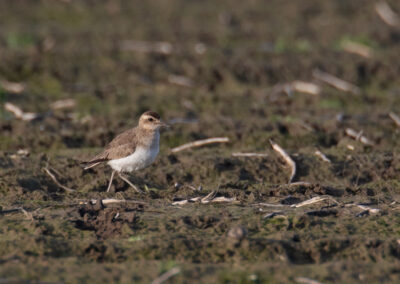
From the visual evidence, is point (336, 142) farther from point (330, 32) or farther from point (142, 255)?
point (330, 32)

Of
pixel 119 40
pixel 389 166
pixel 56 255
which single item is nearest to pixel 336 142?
pixel 389 166

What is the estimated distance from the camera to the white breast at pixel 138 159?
32.7 feet

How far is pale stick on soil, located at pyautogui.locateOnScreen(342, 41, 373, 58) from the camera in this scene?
18328 millimetres

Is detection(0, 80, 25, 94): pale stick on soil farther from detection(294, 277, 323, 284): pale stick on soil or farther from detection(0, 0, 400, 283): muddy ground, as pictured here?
detection(294, 277, 323, 284): pale stick on soil

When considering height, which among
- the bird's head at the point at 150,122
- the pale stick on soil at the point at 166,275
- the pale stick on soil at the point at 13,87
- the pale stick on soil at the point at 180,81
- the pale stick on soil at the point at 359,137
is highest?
the pale stick on soil at the point at 166,275

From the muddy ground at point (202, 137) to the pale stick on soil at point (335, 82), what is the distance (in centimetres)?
13

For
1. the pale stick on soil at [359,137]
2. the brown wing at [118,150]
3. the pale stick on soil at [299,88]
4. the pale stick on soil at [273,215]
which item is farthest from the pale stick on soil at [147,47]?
the pale stick on soil at [273,215]

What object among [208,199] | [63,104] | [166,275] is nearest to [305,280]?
[166,275]

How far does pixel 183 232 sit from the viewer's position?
790 centimetres

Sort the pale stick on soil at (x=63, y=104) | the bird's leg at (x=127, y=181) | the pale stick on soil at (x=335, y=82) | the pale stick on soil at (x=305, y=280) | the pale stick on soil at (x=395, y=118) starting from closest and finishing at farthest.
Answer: the pale stick on soil at (x=305, y=280)
the bird's leg at (x=127, y=181)
the pale stick on soil at (x=395, y=118)
the pale stick on soil at (x=63, y=104)
the pale stick on soil at (x=335, y=82)

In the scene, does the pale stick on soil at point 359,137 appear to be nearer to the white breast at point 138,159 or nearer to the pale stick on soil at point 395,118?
the pale stick on soil at point 395,118

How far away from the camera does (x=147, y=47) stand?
17.9 m

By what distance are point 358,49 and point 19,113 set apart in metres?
9.07

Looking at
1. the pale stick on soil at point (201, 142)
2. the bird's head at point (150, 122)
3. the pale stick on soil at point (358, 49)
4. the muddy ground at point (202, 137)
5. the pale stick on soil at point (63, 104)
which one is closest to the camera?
the muddy ground at point (202, 137)
